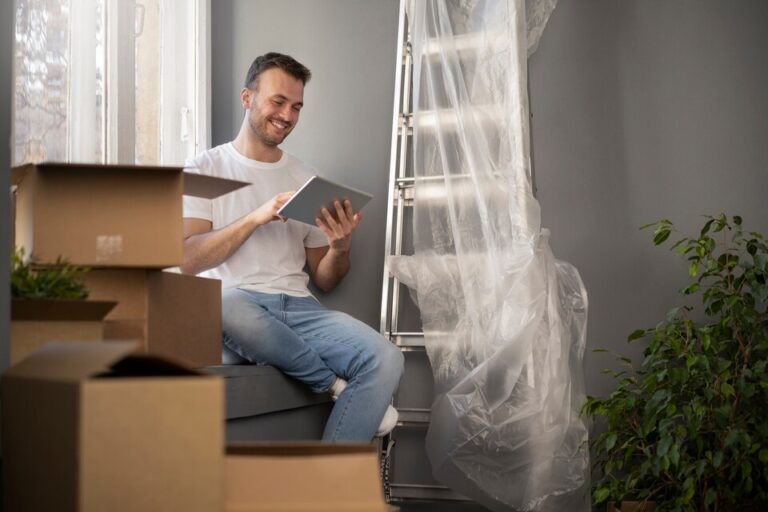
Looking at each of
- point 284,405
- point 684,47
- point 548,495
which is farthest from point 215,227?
point 684,47

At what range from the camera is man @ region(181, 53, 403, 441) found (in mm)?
2596

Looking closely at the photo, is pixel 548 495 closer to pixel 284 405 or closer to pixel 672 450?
pixel 672 450

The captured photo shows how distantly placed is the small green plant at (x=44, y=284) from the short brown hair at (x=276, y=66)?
151cm

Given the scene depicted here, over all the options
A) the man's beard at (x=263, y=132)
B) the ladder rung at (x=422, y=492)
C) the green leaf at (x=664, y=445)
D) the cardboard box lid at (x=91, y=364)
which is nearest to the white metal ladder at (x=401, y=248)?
the ladder rung at (x=422, y=492)

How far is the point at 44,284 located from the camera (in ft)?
5.00

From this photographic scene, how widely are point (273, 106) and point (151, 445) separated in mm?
2021

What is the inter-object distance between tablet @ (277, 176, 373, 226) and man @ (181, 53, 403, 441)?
0.04 meters

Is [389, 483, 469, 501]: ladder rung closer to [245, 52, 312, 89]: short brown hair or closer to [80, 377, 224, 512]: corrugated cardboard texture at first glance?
[245, 52, 312, 89]: short brown hair

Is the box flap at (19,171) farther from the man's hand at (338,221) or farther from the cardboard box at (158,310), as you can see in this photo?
the man's hand at (338,221)

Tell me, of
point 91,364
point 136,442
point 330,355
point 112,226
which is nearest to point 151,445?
point 136,442

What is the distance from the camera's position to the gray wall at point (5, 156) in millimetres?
1406

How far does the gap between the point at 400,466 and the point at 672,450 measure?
3.18 feet

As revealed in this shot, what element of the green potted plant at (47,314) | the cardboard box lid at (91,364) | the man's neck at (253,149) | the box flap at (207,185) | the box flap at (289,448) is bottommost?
the box flap at (289,448)

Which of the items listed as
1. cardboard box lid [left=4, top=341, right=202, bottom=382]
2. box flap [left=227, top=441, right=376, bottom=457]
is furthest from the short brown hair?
box flap [left=227, top=441, right=376, bottom=457]
